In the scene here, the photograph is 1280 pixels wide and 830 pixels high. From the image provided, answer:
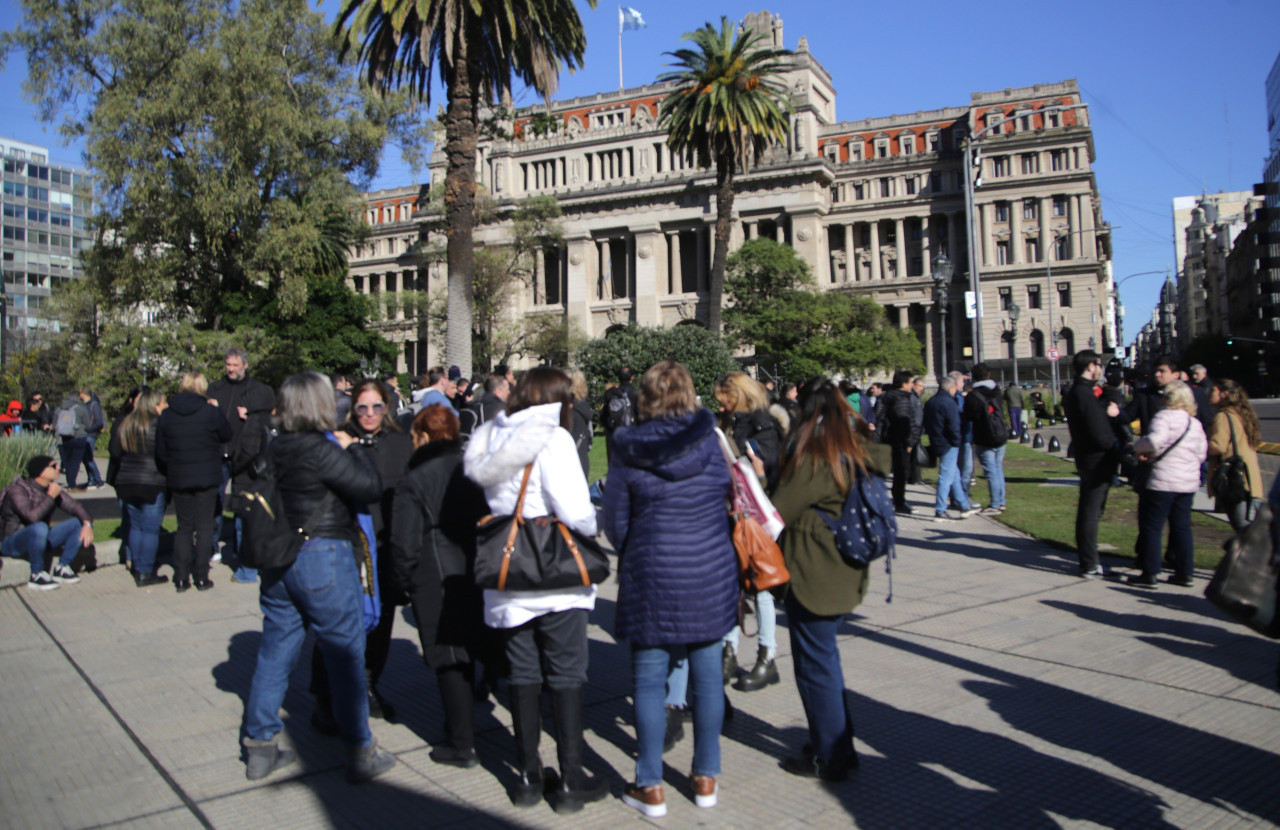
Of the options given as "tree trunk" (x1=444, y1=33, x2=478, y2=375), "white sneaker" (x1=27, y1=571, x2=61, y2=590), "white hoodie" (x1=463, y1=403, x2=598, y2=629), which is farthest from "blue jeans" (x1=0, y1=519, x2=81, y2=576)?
"tree trunk" (x1=444, y1=33, x2=478, y2=375)

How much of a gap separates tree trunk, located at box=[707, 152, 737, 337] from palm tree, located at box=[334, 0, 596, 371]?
14643 mm

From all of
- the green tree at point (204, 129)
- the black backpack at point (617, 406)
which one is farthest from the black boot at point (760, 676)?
the green tree at point (204, 129)

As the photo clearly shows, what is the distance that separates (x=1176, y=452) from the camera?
26.1 ft

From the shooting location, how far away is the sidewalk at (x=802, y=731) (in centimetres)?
402

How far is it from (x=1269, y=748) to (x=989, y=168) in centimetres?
7629

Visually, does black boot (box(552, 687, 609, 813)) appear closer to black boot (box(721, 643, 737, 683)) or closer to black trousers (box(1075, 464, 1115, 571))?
black boot (box(721, 643, 737, 683))

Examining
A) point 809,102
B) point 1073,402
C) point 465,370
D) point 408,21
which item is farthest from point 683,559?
point 809,102

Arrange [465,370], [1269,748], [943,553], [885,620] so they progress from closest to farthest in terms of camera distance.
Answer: [1269,748]
[885,620]
[943,553]
[465,370]

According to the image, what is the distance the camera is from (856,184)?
76.8m

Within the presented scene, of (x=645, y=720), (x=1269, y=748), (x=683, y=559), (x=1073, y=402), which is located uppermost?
(x=1073, y=402)

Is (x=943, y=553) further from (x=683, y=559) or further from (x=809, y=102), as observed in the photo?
(x=809, y=102)

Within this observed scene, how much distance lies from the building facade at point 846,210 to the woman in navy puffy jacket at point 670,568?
6497 centimetres

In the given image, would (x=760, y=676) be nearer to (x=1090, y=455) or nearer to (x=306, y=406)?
(x=306, y=406)

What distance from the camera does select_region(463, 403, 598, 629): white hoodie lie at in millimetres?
3963
